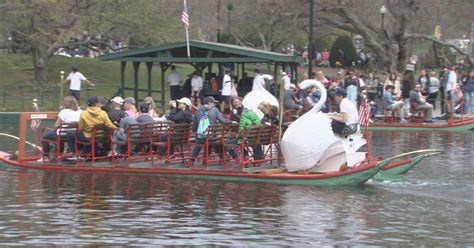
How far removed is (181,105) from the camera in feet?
65.9

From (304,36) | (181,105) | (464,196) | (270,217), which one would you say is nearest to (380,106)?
(181,105)

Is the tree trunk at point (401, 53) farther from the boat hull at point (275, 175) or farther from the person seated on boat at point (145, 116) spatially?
the boat hull at point (275, 175)

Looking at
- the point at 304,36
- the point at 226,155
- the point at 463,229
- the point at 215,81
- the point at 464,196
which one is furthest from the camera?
the point at 304,36

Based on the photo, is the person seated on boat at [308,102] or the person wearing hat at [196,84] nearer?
the person seated on boat at [308,102]

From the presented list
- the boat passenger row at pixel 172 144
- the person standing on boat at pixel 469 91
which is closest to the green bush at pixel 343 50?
the person standing on boat at pixel 469 91

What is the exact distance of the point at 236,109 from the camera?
22250mm

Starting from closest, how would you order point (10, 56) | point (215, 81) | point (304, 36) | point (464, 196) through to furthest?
point (464, 196) → point (215, 81) → point (10, 56) → point (304, 36)

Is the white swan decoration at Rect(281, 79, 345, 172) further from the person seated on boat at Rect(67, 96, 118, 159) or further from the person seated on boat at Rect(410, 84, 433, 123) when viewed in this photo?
the person seated on boat at Rect(410, 84, 433, 123)

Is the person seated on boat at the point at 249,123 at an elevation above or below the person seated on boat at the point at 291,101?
below

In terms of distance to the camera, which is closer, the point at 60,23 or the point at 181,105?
the point at 181,105

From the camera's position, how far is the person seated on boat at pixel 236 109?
21297 mm

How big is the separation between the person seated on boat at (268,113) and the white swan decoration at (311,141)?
5.51 feet

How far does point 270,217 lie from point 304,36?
49618mm

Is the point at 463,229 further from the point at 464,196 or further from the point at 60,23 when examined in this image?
Answer: the point at 60,23
